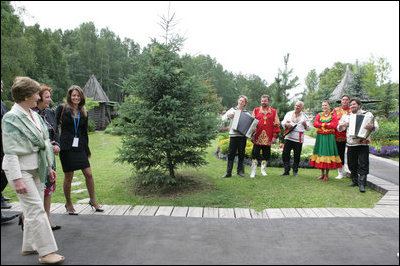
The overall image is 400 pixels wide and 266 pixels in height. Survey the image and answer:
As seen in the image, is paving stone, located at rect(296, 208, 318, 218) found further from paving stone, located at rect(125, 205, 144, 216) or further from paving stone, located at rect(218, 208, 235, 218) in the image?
paving stone, located at rect(125, 205, 144, 216)

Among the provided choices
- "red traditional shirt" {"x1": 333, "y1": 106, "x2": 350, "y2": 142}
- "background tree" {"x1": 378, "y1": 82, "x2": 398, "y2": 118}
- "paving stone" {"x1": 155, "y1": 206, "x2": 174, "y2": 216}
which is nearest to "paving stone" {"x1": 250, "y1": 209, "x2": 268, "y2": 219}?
"paving stone" {"x1": 155, "y1": 206, "x2": 174, "y2": 216}

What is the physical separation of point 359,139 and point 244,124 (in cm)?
260

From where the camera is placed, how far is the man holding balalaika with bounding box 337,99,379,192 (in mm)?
5918

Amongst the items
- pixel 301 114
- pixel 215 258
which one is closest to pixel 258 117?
pixel 301 114

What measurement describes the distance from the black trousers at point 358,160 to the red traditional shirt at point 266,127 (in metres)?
1.79

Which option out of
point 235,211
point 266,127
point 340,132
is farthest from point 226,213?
point 340,132

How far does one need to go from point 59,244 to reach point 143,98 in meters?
3.26

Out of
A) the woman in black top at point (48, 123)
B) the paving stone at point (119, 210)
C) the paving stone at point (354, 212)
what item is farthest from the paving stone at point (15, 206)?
the paving stone at point (354, 212)

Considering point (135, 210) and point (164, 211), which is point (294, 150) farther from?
point (135, 210)

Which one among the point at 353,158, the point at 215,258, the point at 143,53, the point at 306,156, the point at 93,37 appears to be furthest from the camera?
the point at 93,37

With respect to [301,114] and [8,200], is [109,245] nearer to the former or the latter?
[8,200]

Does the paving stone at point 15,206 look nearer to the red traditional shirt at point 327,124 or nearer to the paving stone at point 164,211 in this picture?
the paving stone at point 164,211

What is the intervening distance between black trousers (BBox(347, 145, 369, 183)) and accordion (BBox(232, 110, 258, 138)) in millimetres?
2305

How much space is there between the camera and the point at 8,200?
5227 millimetres
